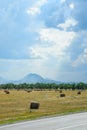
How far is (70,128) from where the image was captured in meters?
23.8

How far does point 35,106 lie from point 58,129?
21234 mm

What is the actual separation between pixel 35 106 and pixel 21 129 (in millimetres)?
20892

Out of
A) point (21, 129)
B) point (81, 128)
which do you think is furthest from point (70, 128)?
point (21, 129)

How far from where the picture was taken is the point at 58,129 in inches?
912

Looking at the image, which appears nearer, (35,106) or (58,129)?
(58,129)

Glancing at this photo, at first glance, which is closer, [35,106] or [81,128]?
[81,128]

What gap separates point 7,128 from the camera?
952 inches

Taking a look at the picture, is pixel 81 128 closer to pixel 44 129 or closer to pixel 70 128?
pixel 70 128

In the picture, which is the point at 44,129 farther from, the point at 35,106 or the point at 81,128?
the point at 35,106

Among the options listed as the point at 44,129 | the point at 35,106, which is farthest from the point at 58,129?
the point at 35,106

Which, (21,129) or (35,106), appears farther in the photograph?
(35,106)

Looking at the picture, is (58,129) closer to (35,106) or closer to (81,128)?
(81,128)

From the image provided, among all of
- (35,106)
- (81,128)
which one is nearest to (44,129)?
(81,128)

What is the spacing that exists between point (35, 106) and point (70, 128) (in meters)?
20.6
